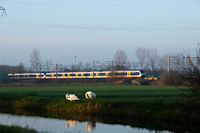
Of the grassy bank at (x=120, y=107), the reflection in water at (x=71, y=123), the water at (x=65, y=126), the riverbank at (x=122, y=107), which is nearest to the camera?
the water at (x=65, y=126)

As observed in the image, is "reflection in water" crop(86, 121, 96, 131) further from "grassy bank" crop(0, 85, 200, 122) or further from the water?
"grassy bank" crop(0, 85, 200, 122)

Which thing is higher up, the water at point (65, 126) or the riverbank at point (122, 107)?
the riverbank at point (122, 107)

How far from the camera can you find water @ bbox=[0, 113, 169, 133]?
1930 centimetres

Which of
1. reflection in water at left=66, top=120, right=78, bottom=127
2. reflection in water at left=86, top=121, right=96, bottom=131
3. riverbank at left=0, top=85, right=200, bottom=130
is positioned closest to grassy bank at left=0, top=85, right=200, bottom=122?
riverbank at left=0, top=85, right=200, bottom=130

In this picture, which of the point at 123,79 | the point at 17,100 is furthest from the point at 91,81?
the point at 17,100

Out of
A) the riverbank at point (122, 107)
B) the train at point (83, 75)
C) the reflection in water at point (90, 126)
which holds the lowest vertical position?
the reflection in water at point (90, 126)

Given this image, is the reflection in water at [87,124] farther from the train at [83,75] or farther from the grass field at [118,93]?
the train at [83,75]

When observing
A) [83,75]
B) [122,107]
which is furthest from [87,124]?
[83,75]

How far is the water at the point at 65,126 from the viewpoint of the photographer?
63.3 ft

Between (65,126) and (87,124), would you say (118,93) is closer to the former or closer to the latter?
(87,124)

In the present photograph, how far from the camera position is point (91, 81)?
241ft

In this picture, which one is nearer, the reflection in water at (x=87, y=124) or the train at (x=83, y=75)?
the reflection in water at (x=87, y=124)

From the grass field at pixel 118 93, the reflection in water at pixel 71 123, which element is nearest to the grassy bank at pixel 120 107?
the grass field at pixel 118 93

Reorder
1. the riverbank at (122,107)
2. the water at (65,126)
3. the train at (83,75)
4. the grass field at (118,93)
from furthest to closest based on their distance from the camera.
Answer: the train at (83,75), the grass field at (118,93), the riverbank at (122,107), the water at (65,126)
